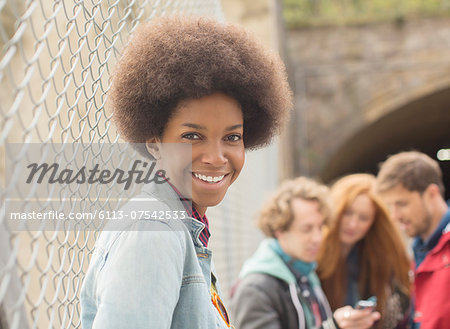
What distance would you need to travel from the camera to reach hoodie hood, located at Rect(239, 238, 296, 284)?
110 inches

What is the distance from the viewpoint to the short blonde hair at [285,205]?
9.91ft

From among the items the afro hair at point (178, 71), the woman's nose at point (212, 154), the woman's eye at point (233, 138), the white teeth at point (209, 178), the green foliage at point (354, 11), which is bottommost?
the white teeth at point (209, 178)

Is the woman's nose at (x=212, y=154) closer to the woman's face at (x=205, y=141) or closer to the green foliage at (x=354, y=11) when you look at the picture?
the woman's face at (x=205, y=141)

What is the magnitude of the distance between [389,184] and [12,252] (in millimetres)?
2772

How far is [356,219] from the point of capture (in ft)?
12.2

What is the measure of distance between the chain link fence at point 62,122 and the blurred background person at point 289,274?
1.07ft

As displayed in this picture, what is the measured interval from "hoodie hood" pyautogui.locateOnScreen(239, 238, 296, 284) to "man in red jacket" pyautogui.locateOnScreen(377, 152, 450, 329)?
0.68 m

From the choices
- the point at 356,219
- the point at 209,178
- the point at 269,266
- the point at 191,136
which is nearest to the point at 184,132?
the point at 191,136

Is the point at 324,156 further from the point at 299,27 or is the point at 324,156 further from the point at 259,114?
the point at 259,114

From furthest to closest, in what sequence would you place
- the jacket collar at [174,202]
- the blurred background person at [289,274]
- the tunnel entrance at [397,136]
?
the tunnel entrance at [397,136] → the blurred background person at [289,274] → the jacket collar at [174,202]

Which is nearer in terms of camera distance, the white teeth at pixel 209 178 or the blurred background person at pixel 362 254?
the white teeth at pixel 209 178

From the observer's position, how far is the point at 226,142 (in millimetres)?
1309

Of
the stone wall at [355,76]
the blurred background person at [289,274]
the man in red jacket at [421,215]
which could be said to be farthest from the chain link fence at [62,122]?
the stone wall at [355,76]

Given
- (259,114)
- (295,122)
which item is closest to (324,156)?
(295,122)
